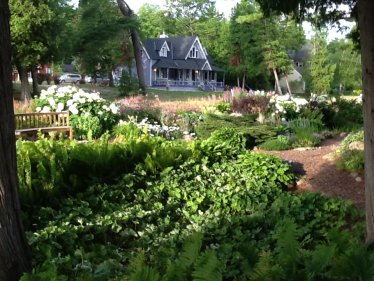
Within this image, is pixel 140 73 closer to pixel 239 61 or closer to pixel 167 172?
pixel 239 61

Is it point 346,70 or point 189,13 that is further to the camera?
point 189,13

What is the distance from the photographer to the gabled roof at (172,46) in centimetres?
6319

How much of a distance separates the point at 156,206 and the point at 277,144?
243 inches

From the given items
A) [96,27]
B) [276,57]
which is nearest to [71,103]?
[96,27]

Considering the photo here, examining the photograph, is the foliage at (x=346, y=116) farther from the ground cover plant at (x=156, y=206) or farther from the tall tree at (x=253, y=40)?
the tall tree at (x=253, y=40)

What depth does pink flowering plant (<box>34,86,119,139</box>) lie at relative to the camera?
13148mm

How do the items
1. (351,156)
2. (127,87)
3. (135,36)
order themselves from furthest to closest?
(135,36) → (127,87) → (351,156)

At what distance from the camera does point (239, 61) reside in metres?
53.3

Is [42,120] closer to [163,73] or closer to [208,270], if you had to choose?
[208,270]

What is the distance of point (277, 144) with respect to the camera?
39.2ft

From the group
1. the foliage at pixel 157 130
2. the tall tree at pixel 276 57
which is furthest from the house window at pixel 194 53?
the foliage at pixel 157 130

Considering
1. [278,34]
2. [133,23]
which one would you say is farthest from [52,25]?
[278,34]

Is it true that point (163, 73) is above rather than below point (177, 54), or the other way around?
below

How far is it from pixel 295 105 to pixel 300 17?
1130 centimetres
